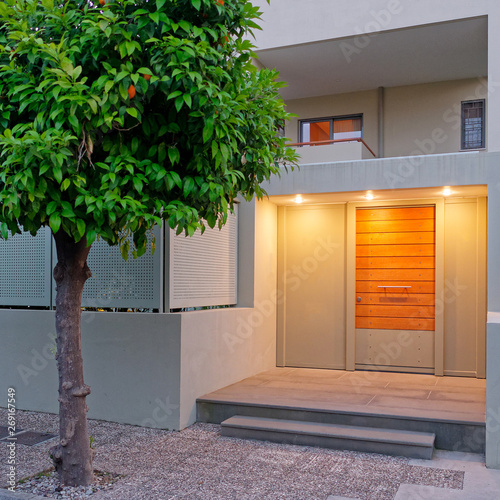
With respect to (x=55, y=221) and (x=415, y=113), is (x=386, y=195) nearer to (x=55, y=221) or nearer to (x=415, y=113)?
(x=415, y=113)

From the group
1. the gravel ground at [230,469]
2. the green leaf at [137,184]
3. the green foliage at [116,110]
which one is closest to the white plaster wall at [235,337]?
the gravel ground at [230,469]

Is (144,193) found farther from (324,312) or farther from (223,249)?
(324,312)

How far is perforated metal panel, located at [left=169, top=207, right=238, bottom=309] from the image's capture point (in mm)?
6844

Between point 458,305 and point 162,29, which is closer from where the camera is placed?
point 162,29

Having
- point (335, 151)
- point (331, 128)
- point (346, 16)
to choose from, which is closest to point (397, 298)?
point (335, 151)

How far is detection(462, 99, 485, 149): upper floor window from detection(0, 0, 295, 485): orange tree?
7454mm

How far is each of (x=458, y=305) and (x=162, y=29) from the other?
6.34 m

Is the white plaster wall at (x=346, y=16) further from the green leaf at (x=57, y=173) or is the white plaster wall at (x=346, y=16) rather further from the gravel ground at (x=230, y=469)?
the green leaf at (x=57, y=173)

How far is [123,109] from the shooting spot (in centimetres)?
387

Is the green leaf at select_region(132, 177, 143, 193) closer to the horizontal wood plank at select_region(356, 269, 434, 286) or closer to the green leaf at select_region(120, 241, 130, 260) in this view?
the green leaf at select_region(120, 241, 130, 260)

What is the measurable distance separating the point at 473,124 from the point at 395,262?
3.94 meters

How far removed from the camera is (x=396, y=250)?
8.80 metres

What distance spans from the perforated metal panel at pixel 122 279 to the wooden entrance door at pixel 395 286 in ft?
12.2

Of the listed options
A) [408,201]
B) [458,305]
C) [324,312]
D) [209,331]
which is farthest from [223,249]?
[458,305]
